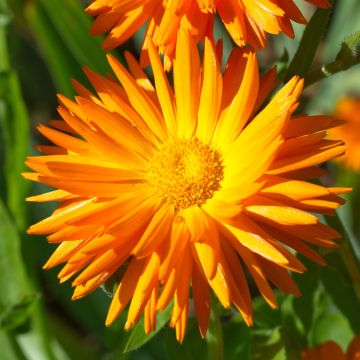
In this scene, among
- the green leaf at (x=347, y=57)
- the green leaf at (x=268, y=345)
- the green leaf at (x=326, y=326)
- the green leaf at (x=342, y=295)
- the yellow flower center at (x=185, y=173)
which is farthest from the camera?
the green leaf at (x=326, y=326)

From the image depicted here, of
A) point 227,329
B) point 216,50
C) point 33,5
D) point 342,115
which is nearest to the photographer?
point 216,50

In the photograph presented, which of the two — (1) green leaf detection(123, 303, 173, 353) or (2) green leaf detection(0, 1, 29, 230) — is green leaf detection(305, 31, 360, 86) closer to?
(1) green leaf detection(123, 303, 173, 353)

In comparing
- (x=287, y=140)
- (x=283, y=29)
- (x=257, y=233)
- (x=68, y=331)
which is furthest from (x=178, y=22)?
(x=68, y=331)

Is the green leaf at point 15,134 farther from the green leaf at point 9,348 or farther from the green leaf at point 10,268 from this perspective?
the green leaf at point 9,348

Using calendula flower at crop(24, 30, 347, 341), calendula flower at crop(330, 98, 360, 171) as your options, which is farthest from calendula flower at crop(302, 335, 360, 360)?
calendula flower at crop(330, 98, 360, 171)

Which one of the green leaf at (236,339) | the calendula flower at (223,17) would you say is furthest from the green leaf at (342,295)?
the calendula flower at (223,17)

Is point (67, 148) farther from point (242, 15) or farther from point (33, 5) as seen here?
point (33, 5)

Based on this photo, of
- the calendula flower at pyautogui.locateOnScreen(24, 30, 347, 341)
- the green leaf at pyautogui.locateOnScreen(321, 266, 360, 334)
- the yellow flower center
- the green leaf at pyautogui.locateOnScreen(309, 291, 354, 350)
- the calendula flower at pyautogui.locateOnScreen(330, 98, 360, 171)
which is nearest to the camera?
the calendula flower at pyautogui.locateOnScreen(24, 30, 347, 341)
